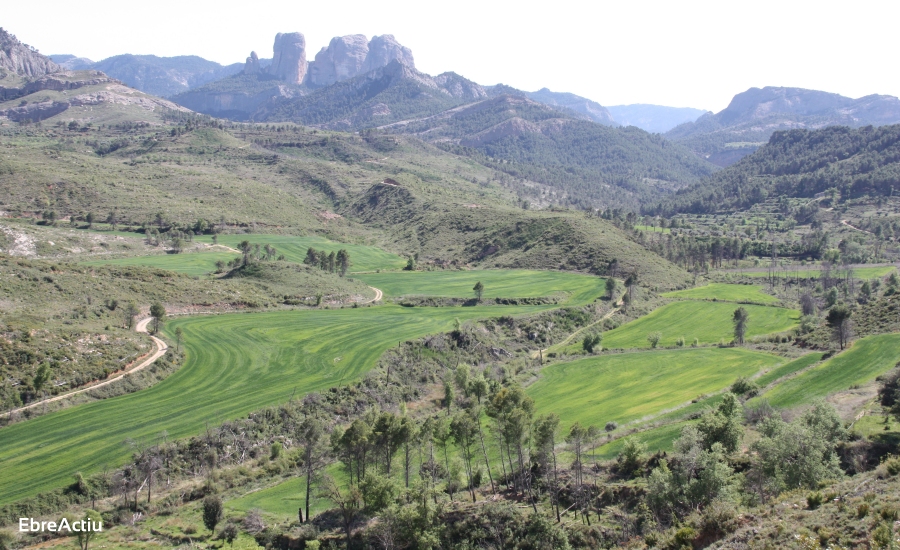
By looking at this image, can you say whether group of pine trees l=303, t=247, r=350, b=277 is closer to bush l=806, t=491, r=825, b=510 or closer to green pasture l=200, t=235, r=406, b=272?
green pasture l=200, t=235, r=406, b=272

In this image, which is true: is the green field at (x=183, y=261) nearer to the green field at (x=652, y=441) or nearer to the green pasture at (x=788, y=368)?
the green field at (x=652, y=441)

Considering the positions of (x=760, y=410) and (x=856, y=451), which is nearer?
(x=856, y=451)

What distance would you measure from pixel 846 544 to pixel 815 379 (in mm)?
38922

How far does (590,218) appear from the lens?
169 meters

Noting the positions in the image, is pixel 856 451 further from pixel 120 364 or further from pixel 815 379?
pixel 120 364

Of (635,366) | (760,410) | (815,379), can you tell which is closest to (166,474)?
(760,410)

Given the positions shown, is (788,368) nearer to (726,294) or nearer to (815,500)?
(815,500)

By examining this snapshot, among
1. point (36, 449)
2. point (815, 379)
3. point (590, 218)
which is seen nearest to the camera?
point (36, 449)

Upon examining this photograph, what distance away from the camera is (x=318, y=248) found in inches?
5881

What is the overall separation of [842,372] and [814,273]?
380ft

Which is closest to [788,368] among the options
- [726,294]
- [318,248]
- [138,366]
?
[726,294]

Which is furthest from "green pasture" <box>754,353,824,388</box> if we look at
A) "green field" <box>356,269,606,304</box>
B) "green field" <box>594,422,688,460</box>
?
"green field" <box>356,269,606,304</box>

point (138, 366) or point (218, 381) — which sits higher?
point (138, 366)

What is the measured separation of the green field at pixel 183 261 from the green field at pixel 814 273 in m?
134
